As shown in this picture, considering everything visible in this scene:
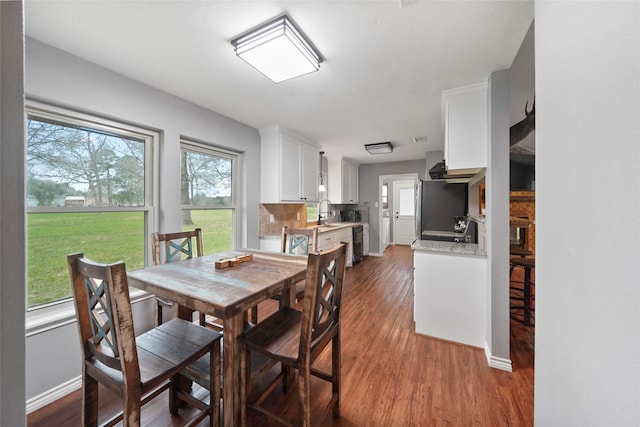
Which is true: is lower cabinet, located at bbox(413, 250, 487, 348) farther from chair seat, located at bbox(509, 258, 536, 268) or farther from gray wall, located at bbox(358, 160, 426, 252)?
gray wall, located at bbox(358, 160, 426, 252)

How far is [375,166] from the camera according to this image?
585cm

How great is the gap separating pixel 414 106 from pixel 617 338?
8.45ft

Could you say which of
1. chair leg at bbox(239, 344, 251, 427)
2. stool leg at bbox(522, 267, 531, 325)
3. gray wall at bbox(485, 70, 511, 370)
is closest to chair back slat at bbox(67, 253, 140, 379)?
chair leg at bbox(239, 344, 251, 427)

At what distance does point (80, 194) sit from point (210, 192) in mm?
1177

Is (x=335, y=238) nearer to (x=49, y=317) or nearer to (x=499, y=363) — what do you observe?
(x=499, y=363)

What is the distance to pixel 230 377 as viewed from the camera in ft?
3.71

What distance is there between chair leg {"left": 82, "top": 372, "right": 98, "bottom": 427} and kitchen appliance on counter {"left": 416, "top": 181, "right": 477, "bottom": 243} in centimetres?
320

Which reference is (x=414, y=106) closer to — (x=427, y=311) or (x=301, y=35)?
(x=301, y=35)

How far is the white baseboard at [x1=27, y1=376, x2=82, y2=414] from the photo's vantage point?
143 cm

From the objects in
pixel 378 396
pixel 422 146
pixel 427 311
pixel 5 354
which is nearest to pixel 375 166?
pixel 422 146

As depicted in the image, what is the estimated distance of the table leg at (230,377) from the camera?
44.1 inches

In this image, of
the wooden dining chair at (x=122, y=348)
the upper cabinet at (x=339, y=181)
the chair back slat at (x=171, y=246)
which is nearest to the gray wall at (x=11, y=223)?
the wooden dining chair at (x=122, y=348)

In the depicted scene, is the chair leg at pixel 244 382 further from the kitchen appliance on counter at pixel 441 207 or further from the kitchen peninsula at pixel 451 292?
the kitchen appliance on counter at pixel 441 207

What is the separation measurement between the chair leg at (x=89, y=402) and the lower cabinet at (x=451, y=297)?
7.82ft
